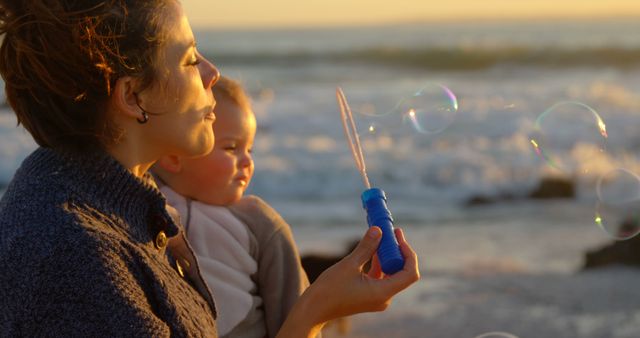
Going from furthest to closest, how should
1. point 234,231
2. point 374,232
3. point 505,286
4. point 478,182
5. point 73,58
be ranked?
1. point 478,182
2. point 505,286
3. point 234,231
4. point 374,232
5. point 73,58

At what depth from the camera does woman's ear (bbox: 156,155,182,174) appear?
254 centimetres

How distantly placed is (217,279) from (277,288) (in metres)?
0.15

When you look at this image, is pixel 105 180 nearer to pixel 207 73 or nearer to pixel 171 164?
pixel 207 73

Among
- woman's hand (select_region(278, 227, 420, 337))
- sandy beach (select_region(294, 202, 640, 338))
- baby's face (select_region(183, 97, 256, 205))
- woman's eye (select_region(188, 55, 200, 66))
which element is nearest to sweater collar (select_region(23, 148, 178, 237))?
woman's eye (select_region(188, 55, 200, 66))

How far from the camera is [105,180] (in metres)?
1.82

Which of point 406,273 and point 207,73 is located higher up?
point 207,73

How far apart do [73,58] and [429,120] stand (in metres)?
2.19

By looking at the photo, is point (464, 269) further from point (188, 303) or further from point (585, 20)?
point (585, 20)

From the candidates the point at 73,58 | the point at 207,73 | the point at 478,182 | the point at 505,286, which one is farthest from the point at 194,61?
the point at 478,182

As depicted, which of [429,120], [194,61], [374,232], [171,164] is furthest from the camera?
[429,120]

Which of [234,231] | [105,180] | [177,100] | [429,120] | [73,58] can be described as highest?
[73,58]

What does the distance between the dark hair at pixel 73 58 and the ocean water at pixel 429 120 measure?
114cm

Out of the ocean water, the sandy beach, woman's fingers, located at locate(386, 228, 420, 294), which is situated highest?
woman's fingers, located at locate(386, 228, 420, 294)

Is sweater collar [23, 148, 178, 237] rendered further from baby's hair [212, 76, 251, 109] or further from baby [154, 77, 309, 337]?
baby's hair [212, 76, 251, 109]
